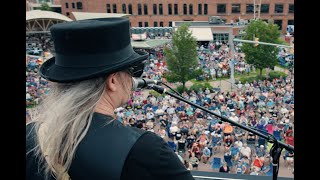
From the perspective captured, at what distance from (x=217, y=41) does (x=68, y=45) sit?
41.8m

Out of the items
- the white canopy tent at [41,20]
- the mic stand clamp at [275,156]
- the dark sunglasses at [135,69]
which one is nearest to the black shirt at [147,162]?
the dark sunglasses at [135,69]

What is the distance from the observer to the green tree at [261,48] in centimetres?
2889

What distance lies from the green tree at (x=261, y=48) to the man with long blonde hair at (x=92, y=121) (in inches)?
1100

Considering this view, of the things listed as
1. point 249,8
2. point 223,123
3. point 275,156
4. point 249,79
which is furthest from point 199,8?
point 275,156

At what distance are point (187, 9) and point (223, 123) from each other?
39.1m

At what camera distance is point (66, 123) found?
1.66 m

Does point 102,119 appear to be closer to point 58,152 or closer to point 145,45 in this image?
point 58,152

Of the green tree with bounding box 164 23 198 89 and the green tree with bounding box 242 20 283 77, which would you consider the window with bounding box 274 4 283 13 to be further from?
the green tree with bounding box 164 23 198 89

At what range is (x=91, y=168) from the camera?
1.58m

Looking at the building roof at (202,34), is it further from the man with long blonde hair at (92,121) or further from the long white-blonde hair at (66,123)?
the long white-blonde hair at (66,123)

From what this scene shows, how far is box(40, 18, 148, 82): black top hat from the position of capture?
5.75 feet

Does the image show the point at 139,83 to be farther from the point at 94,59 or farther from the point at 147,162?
the point at 147,162

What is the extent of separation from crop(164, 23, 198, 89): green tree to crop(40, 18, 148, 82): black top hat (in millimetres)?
24825
